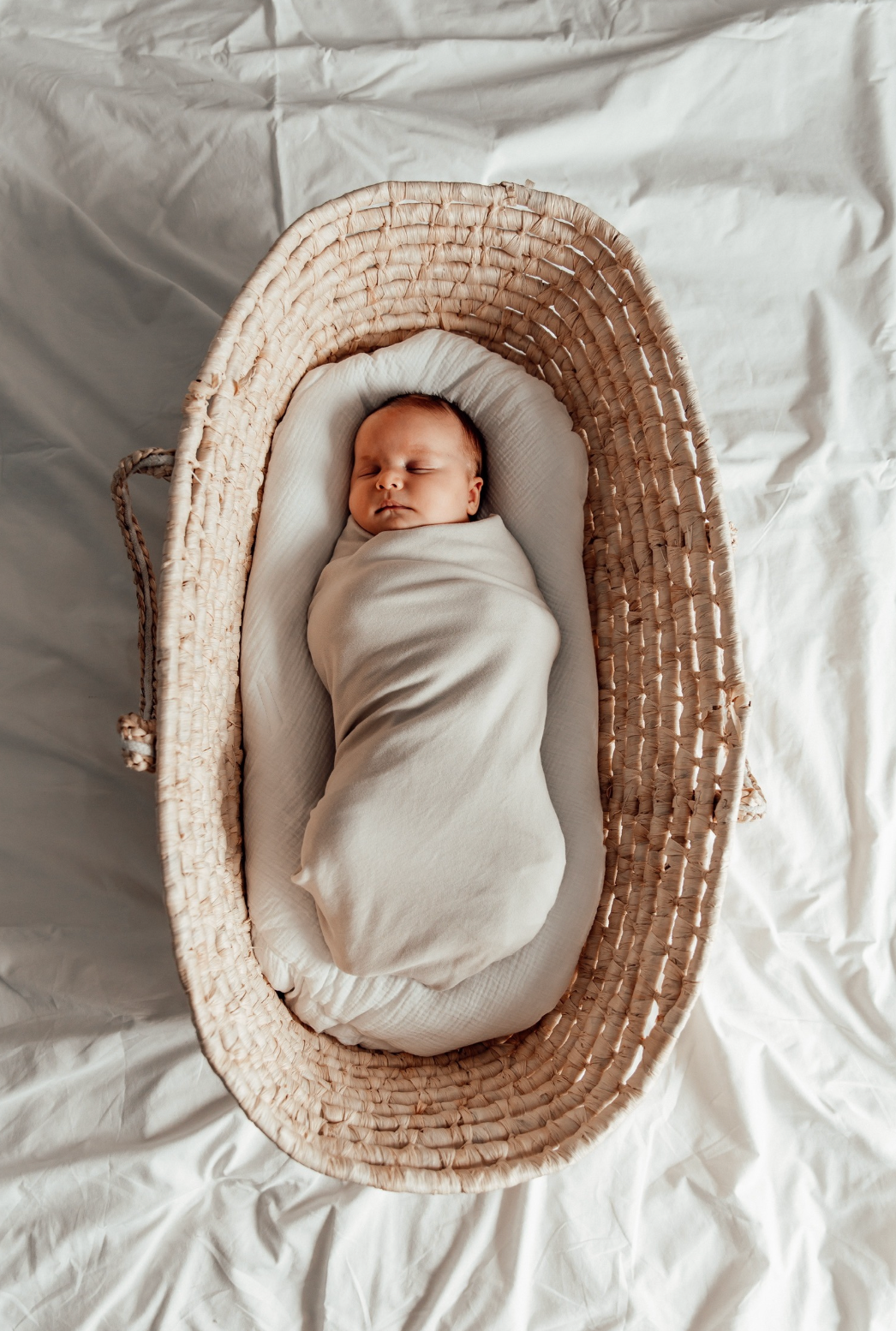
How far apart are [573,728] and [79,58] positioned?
1.09 meters

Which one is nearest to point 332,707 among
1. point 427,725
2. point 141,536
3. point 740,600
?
point 427,725

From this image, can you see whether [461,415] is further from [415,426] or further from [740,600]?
[740,600]

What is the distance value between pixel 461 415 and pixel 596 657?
0.34 meters

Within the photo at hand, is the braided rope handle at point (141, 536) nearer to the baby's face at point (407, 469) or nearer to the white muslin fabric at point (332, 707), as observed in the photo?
the white muslin fabric at point (332, 707)

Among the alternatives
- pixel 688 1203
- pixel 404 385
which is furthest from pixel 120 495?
pixel 688 1203

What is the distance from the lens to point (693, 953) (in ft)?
3.07

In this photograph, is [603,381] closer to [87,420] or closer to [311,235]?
[311,235]

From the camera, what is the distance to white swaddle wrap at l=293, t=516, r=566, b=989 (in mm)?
971

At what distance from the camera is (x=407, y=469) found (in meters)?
1.13

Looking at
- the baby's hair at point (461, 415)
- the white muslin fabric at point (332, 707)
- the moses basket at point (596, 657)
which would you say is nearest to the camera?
the moses basket at point (596, 657)

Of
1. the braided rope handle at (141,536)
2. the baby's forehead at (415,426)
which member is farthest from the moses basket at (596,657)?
the baby's forehead at (415,426)

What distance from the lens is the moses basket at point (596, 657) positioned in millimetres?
908

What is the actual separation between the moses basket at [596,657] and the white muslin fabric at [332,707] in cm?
2

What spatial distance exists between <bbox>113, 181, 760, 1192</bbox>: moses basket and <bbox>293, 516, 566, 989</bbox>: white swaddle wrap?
0.10 meters
